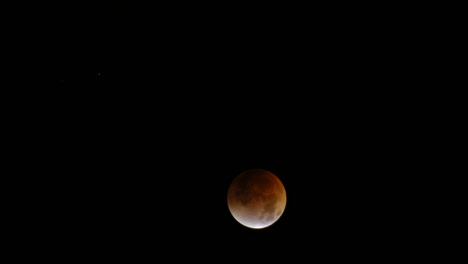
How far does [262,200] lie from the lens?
211 inches

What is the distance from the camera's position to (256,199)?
17.5 feet

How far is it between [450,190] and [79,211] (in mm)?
10413

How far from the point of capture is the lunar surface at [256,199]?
17.6 ft

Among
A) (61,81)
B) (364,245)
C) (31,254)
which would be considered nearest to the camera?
(61,81)

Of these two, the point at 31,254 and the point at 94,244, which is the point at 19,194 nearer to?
the point at 31,254

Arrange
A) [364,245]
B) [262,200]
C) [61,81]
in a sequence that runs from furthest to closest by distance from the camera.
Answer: [364,245] < [61,81] < [262,200]

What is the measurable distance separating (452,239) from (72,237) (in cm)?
1066

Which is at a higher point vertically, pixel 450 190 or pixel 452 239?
pixel 450 190

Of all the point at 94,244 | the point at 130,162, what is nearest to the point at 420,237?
the point at 130,162

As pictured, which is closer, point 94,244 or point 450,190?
point 450,190

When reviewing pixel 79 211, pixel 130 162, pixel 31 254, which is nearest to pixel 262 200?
pixel 130 162

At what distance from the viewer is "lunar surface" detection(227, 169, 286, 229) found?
17.6 feet

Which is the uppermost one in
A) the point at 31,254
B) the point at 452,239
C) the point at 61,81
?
the point at 61,81

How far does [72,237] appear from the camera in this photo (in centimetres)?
1006
